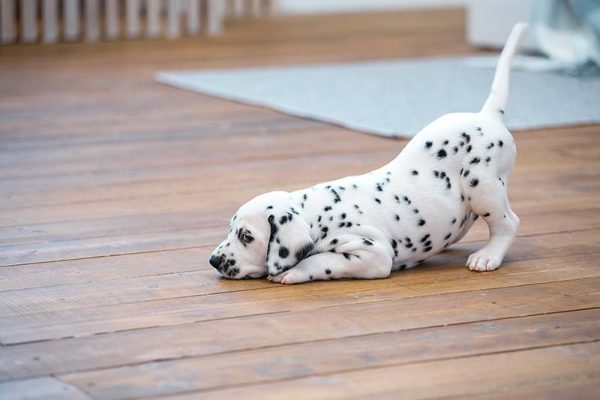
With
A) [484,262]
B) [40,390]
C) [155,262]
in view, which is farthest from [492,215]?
[40,390]

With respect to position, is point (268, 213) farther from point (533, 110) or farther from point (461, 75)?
point (461, 75)

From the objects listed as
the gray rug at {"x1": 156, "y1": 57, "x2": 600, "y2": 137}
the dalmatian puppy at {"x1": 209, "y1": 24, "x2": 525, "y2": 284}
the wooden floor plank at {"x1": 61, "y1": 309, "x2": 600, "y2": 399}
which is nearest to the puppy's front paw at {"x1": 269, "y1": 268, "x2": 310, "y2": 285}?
the dalmatian puppy at {"x1": 209, "y1": 24, "x2": 525, "y2": 284}

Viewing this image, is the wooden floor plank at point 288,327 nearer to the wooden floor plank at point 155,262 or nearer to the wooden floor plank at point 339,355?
the wooden floor plank at point 339,355

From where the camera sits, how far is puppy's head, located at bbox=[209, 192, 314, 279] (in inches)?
79.5

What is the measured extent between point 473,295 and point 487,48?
348 centimetres

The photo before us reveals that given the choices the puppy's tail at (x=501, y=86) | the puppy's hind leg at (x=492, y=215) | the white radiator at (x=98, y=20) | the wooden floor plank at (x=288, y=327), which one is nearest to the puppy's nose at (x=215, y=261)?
the wooden floor plank at (x=288, y=327)

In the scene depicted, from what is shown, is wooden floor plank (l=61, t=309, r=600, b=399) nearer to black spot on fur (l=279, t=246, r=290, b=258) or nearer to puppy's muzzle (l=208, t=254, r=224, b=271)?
black spot on fur (l=279, t=246, r=290, b=258)

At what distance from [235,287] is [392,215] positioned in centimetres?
31

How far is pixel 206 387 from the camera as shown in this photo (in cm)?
162

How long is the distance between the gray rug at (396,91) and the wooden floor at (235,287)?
0.14 metres

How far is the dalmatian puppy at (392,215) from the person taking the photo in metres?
2.05

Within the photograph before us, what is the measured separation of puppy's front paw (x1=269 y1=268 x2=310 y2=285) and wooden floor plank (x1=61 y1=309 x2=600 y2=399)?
0.91 ft

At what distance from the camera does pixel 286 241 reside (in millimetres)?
2018

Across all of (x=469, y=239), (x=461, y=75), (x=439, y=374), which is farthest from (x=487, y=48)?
(x=439, y=374)
